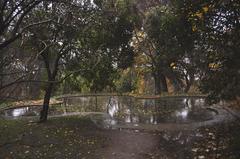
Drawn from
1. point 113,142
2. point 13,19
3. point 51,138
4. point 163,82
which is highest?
point 13,19

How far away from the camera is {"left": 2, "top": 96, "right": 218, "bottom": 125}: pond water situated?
14061mm

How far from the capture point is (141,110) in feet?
53.9

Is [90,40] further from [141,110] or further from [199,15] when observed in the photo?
[141,110]

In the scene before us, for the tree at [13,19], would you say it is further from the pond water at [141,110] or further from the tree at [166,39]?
the pond water at [141,110]

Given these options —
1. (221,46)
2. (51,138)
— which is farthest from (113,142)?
(221,46)

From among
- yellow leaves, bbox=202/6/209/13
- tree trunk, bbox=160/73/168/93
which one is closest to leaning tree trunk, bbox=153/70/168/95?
tree trunk, bbox=160/73/168/93

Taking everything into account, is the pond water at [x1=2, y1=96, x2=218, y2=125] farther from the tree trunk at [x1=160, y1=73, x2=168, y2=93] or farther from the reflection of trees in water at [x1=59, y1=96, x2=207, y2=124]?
the tree trunk at [x1=160, y1=73, x2=168, y2=93]

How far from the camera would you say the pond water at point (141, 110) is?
14.1m

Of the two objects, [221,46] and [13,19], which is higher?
[13,19]

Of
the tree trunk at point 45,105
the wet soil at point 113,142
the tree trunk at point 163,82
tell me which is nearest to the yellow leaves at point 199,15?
the wet soil at point 113,142

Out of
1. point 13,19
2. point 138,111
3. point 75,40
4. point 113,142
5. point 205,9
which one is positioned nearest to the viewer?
point 13,19

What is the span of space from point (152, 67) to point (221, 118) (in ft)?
42.6

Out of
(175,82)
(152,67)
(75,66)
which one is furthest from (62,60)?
(175,82)

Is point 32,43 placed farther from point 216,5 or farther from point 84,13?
point 216,5
